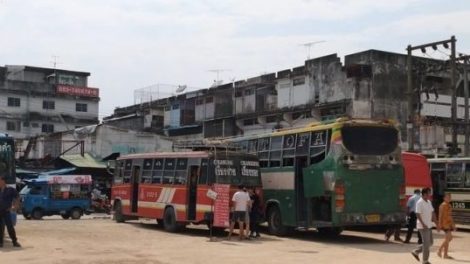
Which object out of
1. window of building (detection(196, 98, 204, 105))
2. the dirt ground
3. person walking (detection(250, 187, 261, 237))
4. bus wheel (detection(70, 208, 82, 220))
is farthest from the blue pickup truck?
window of building (detection(196, 98, 204, 105))

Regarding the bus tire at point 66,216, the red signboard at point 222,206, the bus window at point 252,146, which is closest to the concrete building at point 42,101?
the bus tire at point 66,216

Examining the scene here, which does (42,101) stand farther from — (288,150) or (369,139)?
(369,139)

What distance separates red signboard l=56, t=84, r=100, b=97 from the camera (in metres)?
78.9

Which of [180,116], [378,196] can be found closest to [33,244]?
[378,196]

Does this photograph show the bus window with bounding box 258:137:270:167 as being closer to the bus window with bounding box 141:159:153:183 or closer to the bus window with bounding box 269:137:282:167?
the bus window with bounding box 269:137:282:167

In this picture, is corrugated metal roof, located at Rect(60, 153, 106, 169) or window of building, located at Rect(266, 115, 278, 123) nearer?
corrugated metal roof, located at Rect(60, 153, 106, 169)

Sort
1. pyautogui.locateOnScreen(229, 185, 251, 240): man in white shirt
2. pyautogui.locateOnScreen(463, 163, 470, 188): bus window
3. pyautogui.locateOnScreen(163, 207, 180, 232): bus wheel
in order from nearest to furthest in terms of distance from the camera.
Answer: pyautogui.locateOnScreen(229, 185, 251, 240): man in white shirt, pyautogui.locateOnScreen(163, 207, 180, 232): bus wheel, pyautogui.locateOnScreen(463, 163, 470, 188): bus window

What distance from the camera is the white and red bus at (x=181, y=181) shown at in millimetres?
19797

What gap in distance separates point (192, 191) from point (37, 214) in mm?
13875

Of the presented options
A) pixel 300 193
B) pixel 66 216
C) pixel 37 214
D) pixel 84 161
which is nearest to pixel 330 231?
pixel 300 193

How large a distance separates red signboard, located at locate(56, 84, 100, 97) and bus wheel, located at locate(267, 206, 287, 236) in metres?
62.1

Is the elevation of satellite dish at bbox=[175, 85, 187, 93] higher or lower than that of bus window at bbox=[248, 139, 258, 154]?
higher

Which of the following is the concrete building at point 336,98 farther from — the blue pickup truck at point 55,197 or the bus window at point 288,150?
the bus window at point 288,150

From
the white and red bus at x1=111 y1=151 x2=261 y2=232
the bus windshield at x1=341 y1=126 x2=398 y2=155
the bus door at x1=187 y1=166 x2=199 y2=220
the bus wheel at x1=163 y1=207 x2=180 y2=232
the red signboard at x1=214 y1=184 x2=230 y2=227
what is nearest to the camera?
the bus windshield at x1=341 y1=126 x2=398 y2=155
